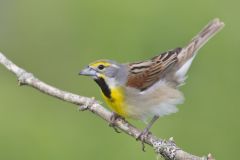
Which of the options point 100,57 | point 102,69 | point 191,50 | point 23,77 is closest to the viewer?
point 23,77

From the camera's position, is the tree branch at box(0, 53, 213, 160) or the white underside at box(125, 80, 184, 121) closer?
the tree branch at box(0, 53, 213, 160)

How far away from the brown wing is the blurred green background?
1.62 m

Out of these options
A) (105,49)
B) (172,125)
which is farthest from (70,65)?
(172,125)

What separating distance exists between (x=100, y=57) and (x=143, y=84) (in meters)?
2.93

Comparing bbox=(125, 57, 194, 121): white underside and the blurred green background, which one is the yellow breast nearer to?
bbox=(125, 57, 194, 121): white underside

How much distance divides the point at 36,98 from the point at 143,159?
141 cm

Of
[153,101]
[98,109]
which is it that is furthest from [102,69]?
[153,101]

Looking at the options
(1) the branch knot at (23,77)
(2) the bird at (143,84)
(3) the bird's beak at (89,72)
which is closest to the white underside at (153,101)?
(2) the bird at (143,84)

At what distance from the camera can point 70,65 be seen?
10891 mm

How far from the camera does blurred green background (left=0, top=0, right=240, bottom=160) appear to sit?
32.7ft

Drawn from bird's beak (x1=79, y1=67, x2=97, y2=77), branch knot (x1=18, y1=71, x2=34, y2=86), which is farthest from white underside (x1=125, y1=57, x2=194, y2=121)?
branch knot (x1=18, y1=71, x2=34, y2=86)

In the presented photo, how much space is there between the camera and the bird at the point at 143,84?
770 centimetres

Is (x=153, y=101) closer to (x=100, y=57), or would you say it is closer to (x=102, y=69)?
(x=102, y=69)

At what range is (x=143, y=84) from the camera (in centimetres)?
797
